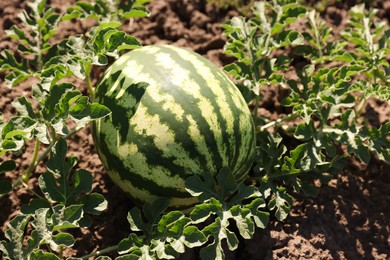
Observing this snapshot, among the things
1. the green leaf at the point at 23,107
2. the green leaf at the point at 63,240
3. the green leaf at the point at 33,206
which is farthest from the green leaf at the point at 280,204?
the green leaf at the point at 23,107

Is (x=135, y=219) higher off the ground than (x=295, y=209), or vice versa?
(x=135, y=219)

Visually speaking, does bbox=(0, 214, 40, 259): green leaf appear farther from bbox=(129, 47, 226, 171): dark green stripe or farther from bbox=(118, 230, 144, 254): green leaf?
bbox=(129, 47, 226, 171): dark green stripe

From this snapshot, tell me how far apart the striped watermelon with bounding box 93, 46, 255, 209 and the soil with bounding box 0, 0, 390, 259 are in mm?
438

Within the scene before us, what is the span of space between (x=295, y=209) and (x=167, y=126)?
3.24ft

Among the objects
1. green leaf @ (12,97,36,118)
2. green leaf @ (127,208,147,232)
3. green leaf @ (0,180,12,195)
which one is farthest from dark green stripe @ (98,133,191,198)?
green leaf @ (0,180,12,195)

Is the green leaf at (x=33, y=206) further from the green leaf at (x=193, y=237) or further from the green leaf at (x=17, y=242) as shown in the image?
the green leaf at (x=193, y=237)

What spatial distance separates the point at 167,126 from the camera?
8.45 feet

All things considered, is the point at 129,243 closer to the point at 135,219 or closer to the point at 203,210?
the point at 135,219

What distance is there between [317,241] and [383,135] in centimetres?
66

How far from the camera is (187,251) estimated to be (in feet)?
9.60

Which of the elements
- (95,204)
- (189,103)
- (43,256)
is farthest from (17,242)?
(189,103)

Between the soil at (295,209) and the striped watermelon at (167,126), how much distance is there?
438mm

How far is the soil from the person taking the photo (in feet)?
9.83

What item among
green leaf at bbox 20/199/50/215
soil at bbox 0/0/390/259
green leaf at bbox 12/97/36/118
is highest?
green leaf at bbox 12/97/36/118
